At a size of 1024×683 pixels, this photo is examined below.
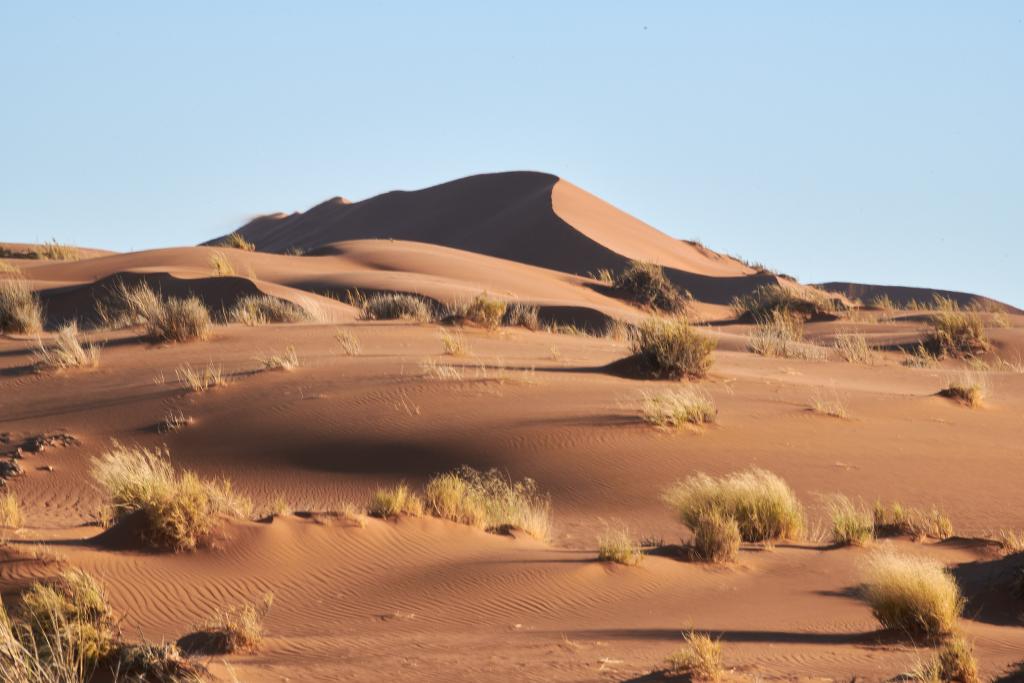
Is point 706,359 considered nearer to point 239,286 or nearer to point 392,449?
point 392,449

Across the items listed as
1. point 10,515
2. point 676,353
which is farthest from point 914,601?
point 676,353

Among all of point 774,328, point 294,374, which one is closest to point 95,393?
point 294,374

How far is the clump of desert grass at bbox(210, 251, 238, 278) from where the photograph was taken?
109ft

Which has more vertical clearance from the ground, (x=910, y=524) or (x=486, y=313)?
(x=486, y=313)

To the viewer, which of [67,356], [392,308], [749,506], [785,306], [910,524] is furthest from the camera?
[785,306]

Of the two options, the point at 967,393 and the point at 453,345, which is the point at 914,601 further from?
the point at 453,345

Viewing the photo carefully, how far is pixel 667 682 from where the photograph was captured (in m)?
6.84

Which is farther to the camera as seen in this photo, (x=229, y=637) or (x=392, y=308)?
(x=392, y=308)

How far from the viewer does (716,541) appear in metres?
11.0

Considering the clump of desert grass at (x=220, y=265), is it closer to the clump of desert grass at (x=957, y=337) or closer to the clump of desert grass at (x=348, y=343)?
the clump of desert grass at (x=348, y=343)

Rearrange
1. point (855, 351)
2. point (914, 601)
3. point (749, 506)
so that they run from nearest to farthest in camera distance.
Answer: point (914, 601) < point (749, 506) < point (855, 351)

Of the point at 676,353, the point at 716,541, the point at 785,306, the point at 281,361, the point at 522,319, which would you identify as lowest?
the point at 716,541

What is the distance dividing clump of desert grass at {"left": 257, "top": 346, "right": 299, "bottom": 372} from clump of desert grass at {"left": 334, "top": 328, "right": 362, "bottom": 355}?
35.1 inches

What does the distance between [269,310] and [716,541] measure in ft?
59.8
